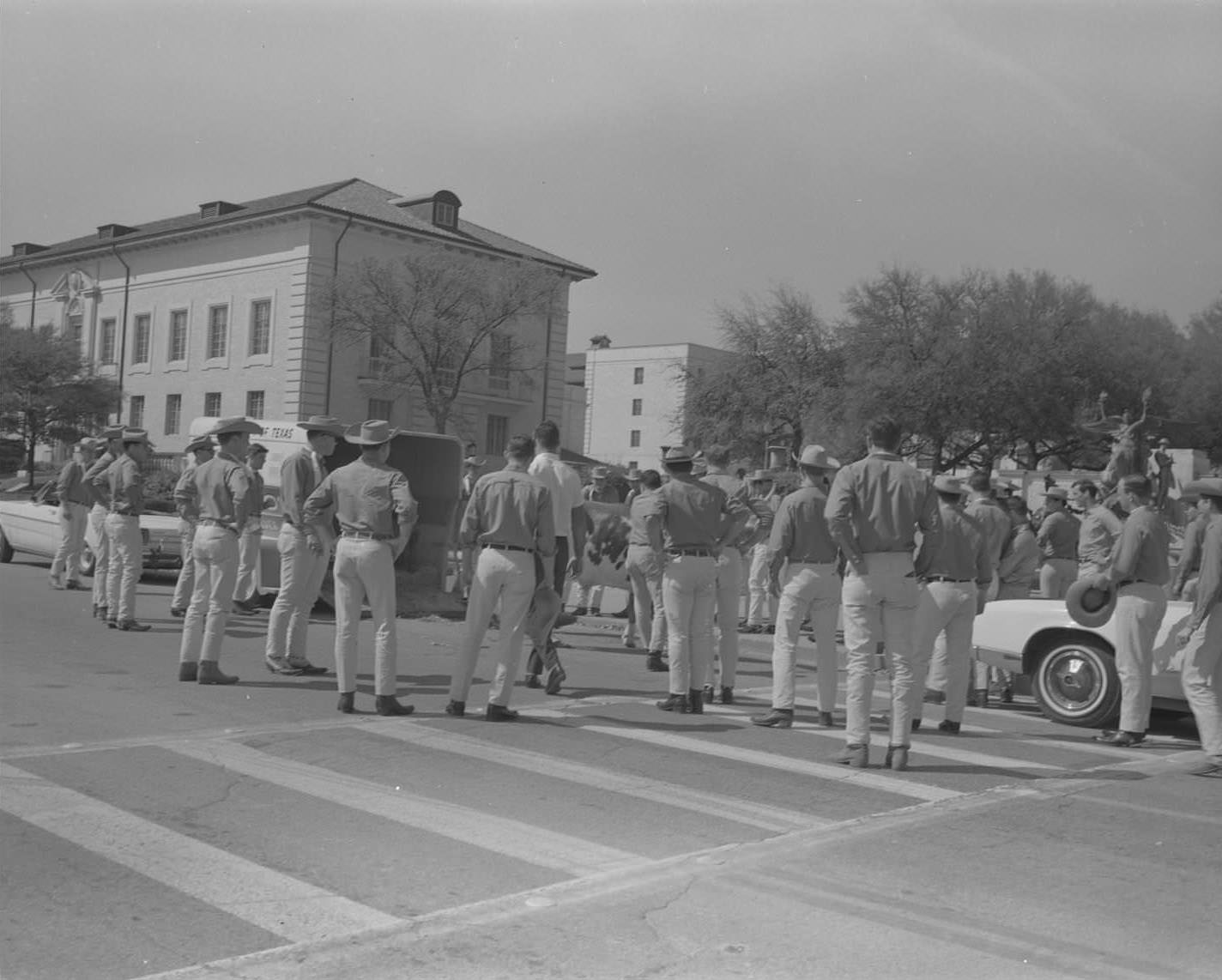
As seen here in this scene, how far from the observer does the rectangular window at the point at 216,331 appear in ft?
186

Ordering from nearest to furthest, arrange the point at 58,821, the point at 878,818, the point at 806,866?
the point at 806,866 → the point at 58,821 → the point at 878,818

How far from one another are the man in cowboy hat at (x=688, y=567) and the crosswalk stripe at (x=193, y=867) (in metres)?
4.51

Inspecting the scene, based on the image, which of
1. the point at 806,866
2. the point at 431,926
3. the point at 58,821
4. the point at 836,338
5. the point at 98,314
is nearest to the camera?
the point at 431,926

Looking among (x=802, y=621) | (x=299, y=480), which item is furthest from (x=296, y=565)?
(x=802, y=621)

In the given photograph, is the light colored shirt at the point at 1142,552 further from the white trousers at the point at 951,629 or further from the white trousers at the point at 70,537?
the white trousers at the point at 70,537

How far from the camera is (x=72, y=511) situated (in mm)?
17484

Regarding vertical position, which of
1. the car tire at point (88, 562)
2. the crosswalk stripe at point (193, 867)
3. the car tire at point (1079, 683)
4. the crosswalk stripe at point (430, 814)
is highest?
the car tire at point (88, 562)

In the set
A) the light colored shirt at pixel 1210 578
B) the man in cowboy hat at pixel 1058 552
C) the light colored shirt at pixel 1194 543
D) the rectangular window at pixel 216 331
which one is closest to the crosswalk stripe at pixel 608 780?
the light colored shirt at pixel 1210 578

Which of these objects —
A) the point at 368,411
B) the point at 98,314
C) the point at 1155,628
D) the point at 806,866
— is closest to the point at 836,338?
the point at 368,411

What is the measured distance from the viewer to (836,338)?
5200 cm

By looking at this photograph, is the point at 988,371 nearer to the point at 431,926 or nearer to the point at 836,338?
the point at 836,338

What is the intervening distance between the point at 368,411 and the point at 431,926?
50.8 meters

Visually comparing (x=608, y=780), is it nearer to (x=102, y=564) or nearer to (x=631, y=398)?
(x=102, y=564)

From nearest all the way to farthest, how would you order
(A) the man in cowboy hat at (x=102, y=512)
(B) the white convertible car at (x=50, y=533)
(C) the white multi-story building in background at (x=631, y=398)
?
1. (A) the man in cowboy hat at (x=102, y=512)
2. (B) the white convertible car at (x=50, y=533)
3. (C) the white multi-story building in background at (x=631, y=398)
